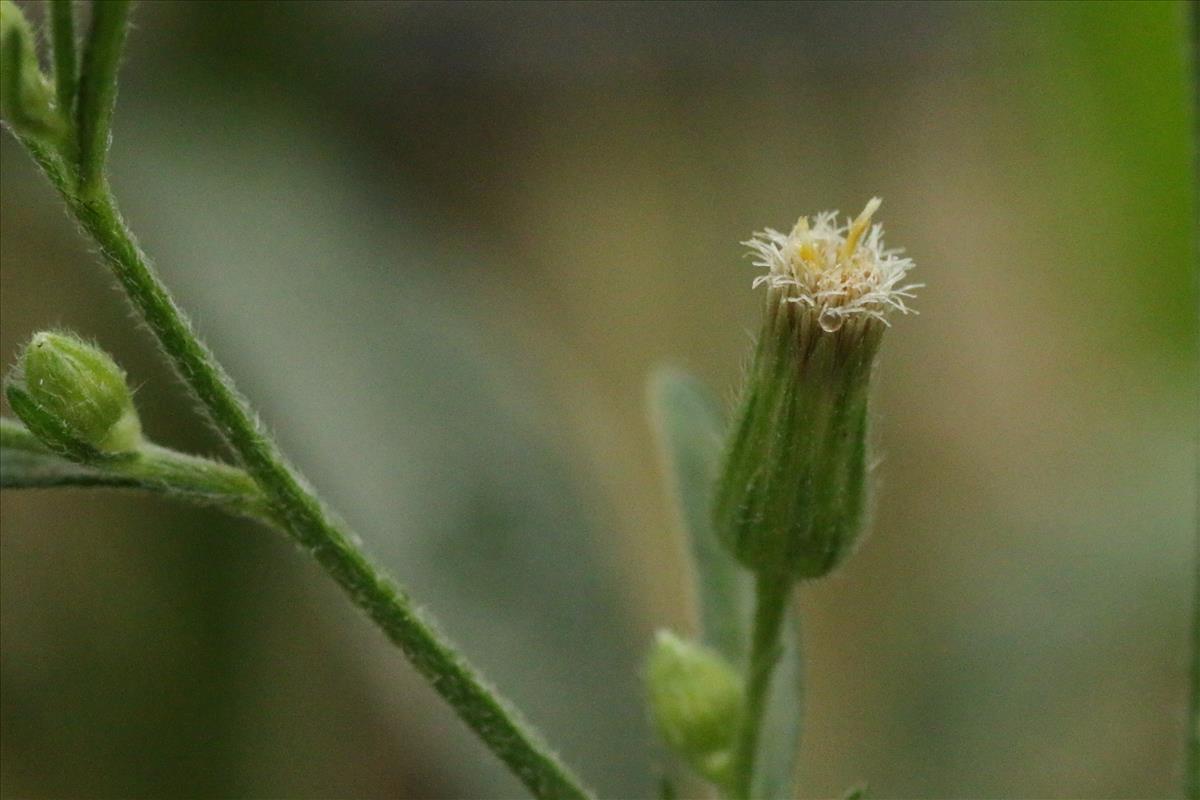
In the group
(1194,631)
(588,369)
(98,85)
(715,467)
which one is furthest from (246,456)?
(588,369)

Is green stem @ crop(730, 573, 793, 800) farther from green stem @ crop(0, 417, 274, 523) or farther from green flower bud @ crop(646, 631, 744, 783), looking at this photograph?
green stem @ crop(0, 417, 274, 523)

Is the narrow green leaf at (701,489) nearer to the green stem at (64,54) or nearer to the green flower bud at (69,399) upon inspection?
the green flower bud at (69,399)

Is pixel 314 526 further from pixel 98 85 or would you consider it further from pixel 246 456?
pixel 98 85

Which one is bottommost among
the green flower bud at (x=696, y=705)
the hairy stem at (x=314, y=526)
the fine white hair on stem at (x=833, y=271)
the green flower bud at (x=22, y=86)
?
the green flower bud at (x=696, y=705)

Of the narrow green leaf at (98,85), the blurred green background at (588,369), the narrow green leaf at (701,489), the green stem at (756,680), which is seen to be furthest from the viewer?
the blurred green background at (588,369)

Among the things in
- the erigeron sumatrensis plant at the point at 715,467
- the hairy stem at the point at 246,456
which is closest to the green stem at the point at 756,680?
the erigeron sumatrensis plant at the point at 715,467

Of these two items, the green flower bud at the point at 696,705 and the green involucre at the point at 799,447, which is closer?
the green involucre at the point at 799,447

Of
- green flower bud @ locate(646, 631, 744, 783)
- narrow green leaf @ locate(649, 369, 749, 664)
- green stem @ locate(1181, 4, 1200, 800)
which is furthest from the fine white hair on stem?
green flower bud @ locate(646, 631, 744, 783)
